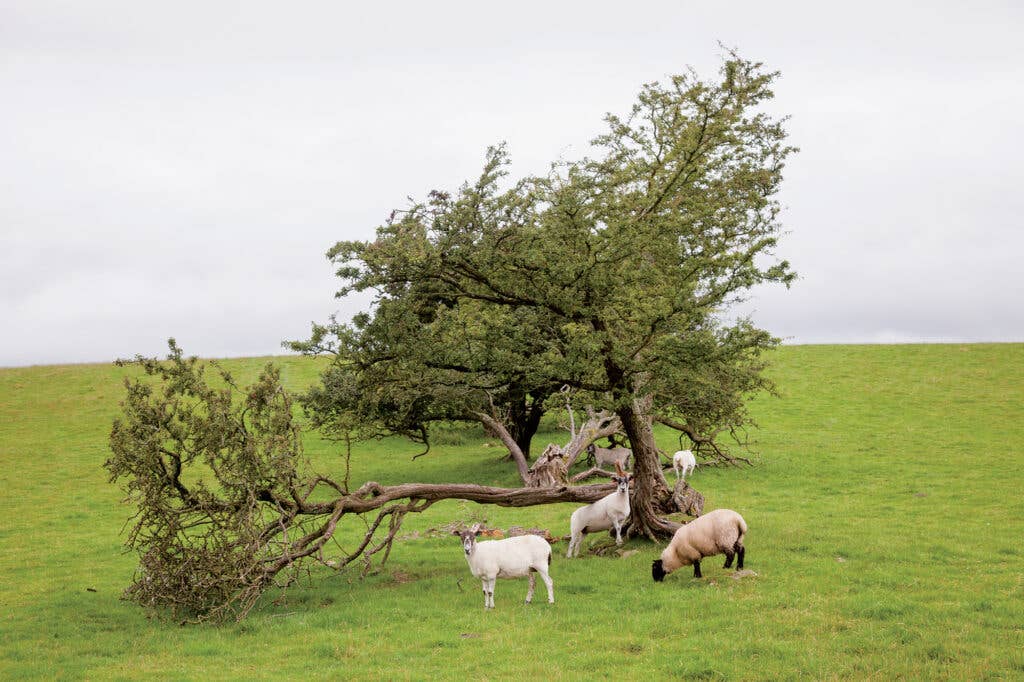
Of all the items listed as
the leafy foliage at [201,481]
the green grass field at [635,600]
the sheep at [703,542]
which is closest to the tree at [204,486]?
the leafy foliage at [201,481]

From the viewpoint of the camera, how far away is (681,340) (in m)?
21.3

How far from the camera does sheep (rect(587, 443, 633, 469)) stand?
126 ft

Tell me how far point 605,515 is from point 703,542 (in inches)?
164

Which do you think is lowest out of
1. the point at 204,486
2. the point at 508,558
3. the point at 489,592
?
the point at 489,592

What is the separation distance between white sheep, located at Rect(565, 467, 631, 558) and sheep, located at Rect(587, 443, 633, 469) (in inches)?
566

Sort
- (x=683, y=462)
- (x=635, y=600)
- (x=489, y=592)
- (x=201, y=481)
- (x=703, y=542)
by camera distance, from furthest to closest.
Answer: (x=683, y=462) → (x=703, y=542) → (x=201, y=481) → (x=489, y=592) → (x=635, y=600)

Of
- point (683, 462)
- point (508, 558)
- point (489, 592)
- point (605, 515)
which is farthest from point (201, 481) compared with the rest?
point (683, 462)

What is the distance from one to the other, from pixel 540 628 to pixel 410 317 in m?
8.93

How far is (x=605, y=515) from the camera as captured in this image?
917 inches

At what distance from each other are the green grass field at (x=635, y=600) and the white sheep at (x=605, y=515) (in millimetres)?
919

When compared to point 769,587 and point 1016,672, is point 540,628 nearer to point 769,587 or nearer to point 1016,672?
point 769,587

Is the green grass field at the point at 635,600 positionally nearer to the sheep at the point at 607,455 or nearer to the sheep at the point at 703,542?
the sheep at the point at 703,542

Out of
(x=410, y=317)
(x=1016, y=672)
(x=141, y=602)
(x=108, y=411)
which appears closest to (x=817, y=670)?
(x=1016, y=672)

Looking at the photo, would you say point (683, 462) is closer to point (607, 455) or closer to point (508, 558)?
point (607, 455)
